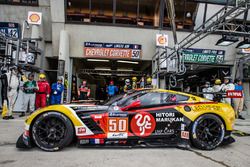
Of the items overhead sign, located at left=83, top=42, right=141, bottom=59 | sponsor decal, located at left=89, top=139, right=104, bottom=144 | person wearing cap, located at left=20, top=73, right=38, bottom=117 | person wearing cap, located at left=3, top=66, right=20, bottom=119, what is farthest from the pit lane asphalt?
overhead sign, located at left=83, top=42, right=141, bottom=59

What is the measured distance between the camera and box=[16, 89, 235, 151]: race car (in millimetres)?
4020

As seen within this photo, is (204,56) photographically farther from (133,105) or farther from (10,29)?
(10,29)

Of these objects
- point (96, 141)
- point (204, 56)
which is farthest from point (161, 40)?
point (96, 141)

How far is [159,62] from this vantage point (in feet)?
36.0

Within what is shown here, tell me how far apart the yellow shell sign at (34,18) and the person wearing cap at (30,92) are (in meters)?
3.85

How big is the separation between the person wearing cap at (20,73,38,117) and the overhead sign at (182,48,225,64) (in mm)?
7677

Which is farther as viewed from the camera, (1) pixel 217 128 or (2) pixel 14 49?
(2) pixel 14 49

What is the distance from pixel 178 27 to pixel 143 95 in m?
8.68

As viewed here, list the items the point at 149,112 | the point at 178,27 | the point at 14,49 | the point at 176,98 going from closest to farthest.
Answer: the point at 149,112 < the point at 176,98 < the point at 14,49 < the point at 178,27

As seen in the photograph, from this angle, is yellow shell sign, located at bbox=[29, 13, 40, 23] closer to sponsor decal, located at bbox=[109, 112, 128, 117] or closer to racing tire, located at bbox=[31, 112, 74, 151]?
racing tire, located at bbox=[31, 112, 74, 151]

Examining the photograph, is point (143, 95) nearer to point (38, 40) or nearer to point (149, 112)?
point (149, 112)

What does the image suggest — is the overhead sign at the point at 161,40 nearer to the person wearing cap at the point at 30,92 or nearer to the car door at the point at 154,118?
the person wearing cap at the point at 30,92

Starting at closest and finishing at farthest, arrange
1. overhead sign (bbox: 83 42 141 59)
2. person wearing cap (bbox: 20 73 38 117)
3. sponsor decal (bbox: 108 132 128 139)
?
1. sponsor decal (bbox: 108 132 128 139)
2. person wearing cap (bbox: 20 73 38 117)
3. overhead sign (bbox: 83 42 141 59)

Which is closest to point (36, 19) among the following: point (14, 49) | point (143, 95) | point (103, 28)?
point (14, 49)
